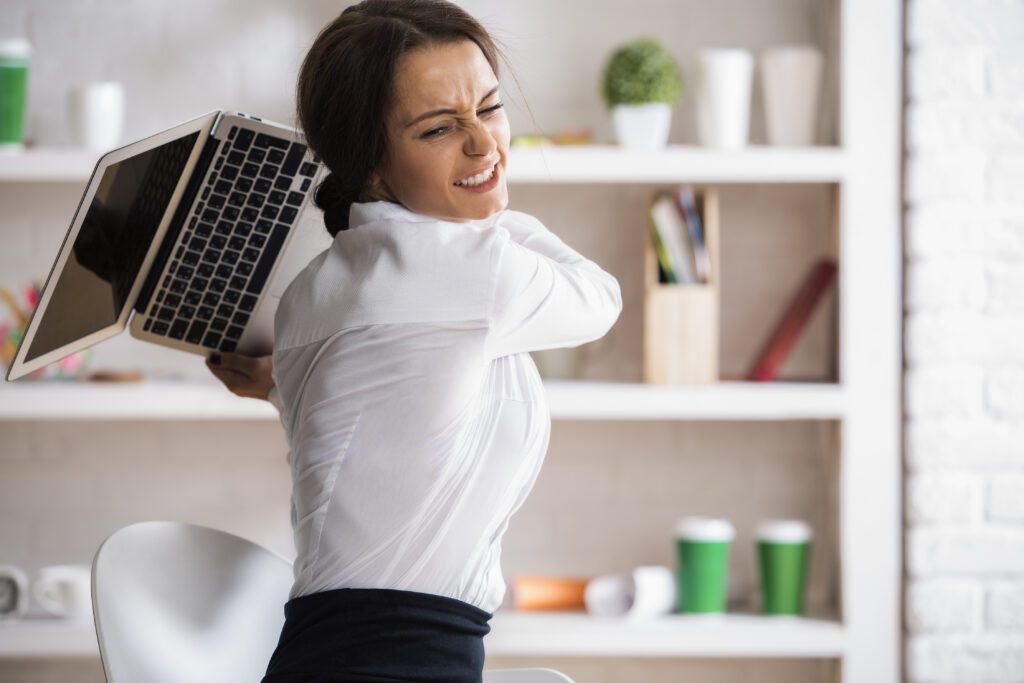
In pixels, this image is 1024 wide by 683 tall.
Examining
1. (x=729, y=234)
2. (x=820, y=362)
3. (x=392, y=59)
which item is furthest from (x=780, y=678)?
(x=392, y=59)

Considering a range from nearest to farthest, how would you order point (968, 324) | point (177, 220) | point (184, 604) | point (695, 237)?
point (184, 604) → point (177, 220) → point (968, 324) → point (695, 237)

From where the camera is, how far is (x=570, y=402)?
2141 millimetres

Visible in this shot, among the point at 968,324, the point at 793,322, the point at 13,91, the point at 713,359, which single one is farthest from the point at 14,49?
the point at 968,324

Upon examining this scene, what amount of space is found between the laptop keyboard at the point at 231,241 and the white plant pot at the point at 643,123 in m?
1.06

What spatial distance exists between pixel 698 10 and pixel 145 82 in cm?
116

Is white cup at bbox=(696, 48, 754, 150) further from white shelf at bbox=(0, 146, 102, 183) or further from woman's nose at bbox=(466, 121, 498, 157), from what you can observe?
woman's nose at bbox=(466, 121, 498, 157)

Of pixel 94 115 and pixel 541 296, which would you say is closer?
pixel 541 296

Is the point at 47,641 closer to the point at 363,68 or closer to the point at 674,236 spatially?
the point at 674,236

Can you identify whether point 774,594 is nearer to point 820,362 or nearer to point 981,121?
point 820,362

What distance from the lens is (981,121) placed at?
2.06m

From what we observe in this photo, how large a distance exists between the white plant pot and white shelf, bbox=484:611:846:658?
2.99 ft

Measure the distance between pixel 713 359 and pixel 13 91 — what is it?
1.41 metres

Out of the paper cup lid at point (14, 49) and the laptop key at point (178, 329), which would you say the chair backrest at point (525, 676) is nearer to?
the laptop key at point (178, 329)

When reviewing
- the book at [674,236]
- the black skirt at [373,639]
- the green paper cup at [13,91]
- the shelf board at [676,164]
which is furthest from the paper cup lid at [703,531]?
the green paper cup at [13,91]
